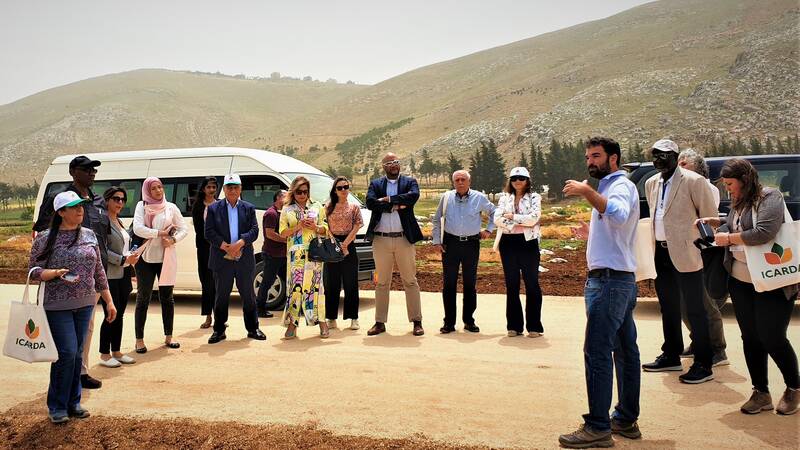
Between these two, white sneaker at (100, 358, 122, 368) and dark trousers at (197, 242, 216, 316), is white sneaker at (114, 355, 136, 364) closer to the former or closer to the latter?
white sneaker at (100, 358, 122, 368)

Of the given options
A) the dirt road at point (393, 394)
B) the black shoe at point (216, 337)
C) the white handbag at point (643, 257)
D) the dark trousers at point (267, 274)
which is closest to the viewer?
the dirt road at point (393, 394)

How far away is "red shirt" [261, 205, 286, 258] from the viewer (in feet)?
28.8

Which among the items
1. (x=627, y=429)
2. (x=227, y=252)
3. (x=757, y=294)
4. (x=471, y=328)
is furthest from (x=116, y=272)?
(x=757, y=294)

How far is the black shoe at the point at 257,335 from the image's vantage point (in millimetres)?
7516

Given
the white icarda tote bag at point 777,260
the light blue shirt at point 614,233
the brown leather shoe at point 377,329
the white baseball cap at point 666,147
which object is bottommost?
the brown leather shoe at point 377,329

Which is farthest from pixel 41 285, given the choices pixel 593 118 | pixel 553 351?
pixel 593 118

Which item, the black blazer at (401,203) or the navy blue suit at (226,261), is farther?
the black blazer at (401,203)

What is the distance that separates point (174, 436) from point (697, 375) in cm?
417

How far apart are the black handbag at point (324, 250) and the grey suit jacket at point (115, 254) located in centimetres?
211

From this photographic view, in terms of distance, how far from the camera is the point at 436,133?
121 metres

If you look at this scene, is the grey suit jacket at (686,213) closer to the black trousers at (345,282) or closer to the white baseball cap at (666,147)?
the white baseball cap at (666,147)

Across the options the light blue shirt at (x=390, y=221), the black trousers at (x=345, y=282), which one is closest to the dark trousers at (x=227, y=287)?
the black trousers at (x=345, y=282)

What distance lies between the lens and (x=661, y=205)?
5.73 metres

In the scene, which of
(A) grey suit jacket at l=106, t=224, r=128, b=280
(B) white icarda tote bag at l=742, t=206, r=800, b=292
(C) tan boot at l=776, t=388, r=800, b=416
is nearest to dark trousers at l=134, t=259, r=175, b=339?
(A) grey suit jacket at l=106, t=224, r=128, b=280
